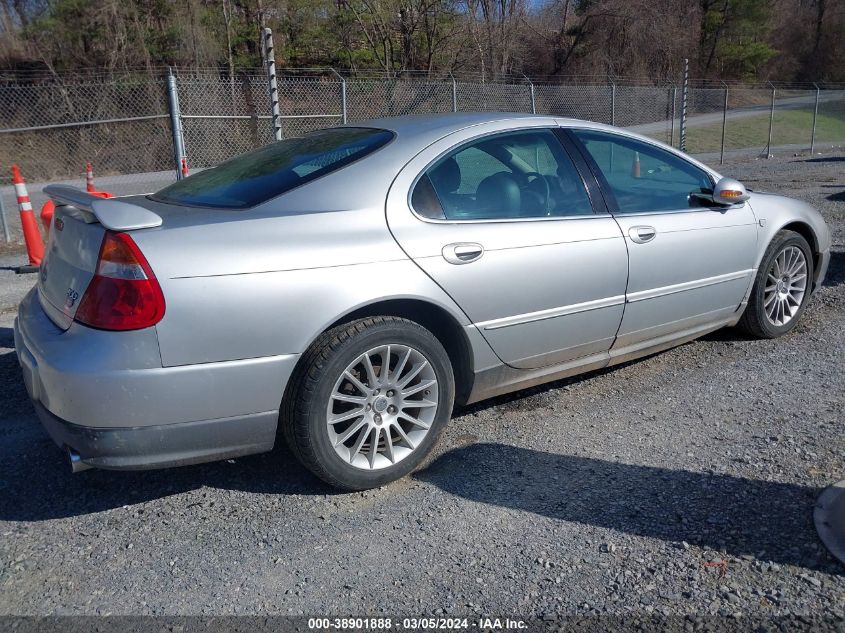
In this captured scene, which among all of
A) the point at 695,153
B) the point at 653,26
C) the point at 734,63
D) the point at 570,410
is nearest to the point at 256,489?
the point at 570,410

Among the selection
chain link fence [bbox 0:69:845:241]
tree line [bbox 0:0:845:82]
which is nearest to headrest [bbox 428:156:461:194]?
chain link fence [bbox 0:69:845:241]

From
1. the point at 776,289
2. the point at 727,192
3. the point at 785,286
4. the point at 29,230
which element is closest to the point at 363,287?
the point at 727,192

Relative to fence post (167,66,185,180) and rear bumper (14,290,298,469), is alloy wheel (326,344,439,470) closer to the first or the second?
rear bumper (14,290,298,469)

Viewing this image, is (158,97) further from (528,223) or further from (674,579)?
(674,579)

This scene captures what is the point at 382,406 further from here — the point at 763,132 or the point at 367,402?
the point at 763,132

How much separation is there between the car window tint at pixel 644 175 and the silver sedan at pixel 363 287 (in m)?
0.01

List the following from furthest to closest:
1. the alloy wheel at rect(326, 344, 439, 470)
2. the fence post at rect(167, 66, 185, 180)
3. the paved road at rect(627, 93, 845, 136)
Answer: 1. the paved road at rect(627, 93, 845, 136)
2. the fence post at rect(167, 66, 185, 180)
3. the alloy wheel at rect(326, 344, 439, 470)

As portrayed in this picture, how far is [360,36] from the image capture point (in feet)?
100

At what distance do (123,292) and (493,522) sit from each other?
65.2 inches

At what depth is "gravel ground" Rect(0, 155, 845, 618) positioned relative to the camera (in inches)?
97.6

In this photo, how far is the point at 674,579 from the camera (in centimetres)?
252

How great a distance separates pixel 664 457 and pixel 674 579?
96 centimetres

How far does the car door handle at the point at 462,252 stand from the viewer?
10.7ft

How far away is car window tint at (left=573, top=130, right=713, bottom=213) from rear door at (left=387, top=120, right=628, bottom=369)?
0.74 ft
